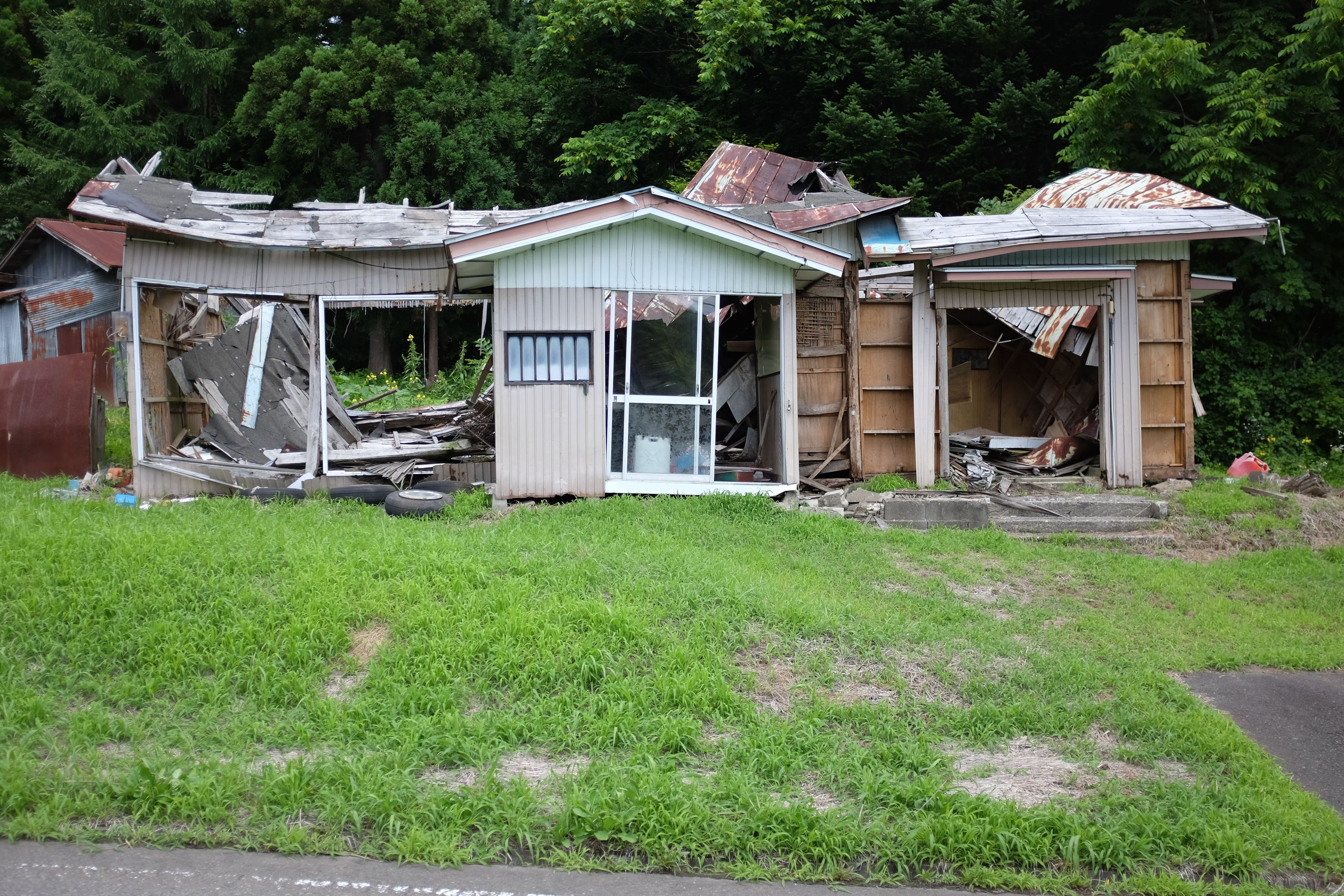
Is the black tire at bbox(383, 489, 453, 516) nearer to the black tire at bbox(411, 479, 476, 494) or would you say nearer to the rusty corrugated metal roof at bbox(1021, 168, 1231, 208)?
the black tire at bbox(411, 479, 476, 494)

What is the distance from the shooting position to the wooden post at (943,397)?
40.4ft

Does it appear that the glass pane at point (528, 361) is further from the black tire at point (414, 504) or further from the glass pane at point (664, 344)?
the black tire at point (414, 504)

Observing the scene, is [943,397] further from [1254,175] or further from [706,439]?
[1254,175]

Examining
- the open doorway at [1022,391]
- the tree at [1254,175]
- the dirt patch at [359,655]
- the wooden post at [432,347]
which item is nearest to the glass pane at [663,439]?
the open doorway at [1022,391]

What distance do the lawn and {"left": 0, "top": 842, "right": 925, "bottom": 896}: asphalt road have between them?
89 millimetres

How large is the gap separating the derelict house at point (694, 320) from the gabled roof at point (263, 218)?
1.9 inches

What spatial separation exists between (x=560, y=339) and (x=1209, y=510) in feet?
25.4

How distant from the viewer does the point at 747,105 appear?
23.1 metres

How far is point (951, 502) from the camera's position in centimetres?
1091

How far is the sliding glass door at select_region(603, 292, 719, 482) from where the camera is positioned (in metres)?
11.2

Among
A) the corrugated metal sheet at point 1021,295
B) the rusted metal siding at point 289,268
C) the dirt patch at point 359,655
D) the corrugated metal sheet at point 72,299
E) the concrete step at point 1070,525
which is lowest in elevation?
the dirt patch at point 359,655

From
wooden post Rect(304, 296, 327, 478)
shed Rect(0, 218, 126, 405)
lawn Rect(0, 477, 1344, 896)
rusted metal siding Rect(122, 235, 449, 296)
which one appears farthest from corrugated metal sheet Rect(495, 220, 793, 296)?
shed Rect(0, 218, 126, 405)

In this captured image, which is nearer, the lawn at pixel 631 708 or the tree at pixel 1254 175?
the lawn at pixel 631 708

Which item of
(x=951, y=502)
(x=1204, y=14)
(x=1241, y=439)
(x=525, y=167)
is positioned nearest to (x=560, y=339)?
(x=951, y=502)
